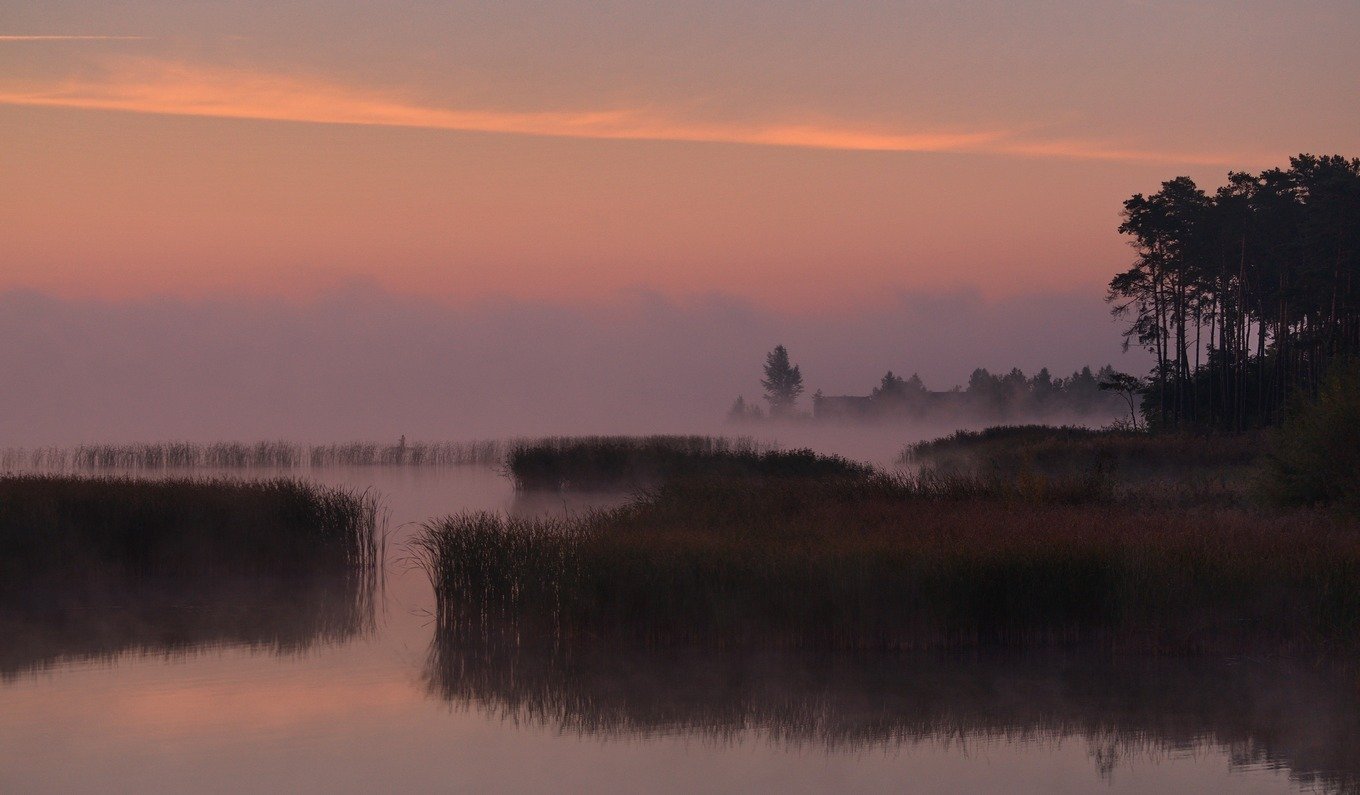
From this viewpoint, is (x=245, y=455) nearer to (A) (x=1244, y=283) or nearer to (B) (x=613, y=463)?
(B) (x=613, y=463)

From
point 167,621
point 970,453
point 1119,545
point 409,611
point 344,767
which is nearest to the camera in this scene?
point 344,767

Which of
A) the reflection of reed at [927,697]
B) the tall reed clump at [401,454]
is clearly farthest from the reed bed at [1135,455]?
the reflection of reed at [927,697]

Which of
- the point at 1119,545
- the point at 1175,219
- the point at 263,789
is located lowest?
the point at 263,789

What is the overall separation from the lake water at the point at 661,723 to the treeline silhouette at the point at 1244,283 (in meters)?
34.7

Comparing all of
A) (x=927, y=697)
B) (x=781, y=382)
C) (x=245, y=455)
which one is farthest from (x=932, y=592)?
(x=781, y=382)

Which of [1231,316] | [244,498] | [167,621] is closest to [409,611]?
[167,621]

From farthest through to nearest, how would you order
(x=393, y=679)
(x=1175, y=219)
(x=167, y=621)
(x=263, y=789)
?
(x=1175, y=219) < (x=167, y=621) < (x=393, y=679) < (x=263, y=789)

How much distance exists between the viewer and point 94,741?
9.76m

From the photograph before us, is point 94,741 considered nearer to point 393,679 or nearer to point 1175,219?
point 393,679

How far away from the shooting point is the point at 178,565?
17031mm

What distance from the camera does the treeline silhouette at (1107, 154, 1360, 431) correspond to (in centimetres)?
4206

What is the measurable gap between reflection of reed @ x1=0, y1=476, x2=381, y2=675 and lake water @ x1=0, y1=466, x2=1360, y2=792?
1071mm

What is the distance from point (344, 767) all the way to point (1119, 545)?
8.25m

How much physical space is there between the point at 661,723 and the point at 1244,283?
140 ft
